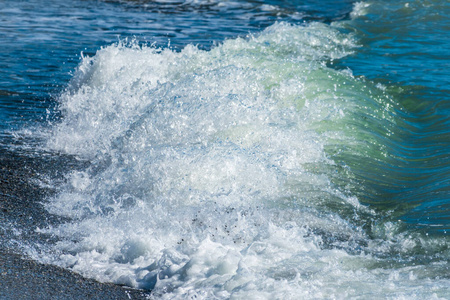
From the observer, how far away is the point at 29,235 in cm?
406

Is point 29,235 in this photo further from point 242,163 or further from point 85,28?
point 85,28

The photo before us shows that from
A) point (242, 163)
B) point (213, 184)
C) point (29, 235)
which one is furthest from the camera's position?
point (242, 163)

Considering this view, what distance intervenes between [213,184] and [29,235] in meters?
1.69

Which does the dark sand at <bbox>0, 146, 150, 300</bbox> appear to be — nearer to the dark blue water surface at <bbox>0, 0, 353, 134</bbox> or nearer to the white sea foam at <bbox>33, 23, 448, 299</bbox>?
the white sea foam at <bbox>33, 23, 448, 299</bbox>

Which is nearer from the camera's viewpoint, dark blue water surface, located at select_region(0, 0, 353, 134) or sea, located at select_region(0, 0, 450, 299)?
sea, located at select_region(0, 0, 450, 299)

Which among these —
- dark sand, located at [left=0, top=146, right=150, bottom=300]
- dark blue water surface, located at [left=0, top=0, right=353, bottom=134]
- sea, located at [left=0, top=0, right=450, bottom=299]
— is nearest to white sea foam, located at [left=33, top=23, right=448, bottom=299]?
sea, located at [left=0, top=0, right=450, bottom=299]

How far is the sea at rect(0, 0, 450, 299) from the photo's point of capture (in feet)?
12.1

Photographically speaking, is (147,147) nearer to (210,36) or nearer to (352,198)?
(352,198)

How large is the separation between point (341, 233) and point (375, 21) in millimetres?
10003

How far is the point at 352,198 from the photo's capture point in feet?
16.4

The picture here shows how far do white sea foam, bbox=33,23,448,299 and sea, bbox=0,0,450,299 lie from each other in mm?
17

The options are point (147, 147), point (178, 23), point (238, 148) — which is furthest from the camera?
point (178, 23)

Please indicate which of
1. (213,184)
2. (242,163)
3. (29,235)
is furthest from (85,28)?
(29,235)

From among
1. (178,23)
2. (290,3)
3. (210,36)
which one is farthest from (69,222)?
(290,3)
